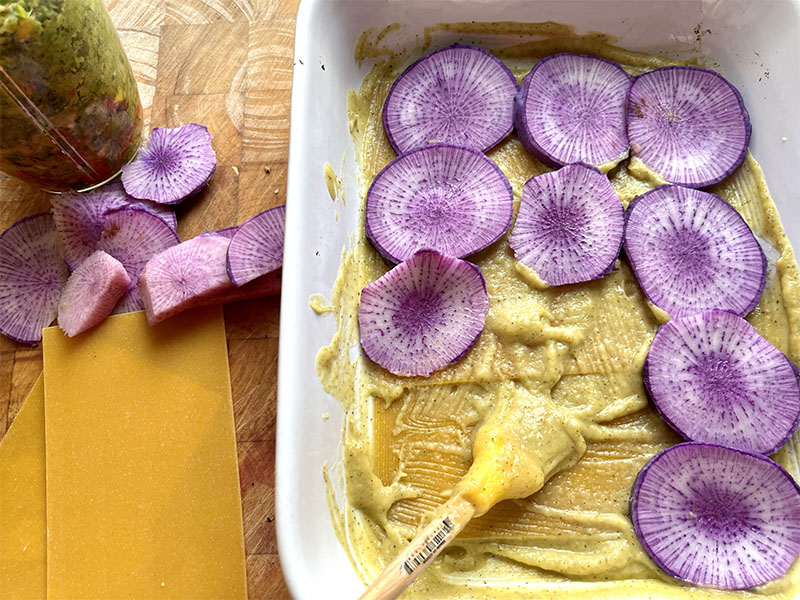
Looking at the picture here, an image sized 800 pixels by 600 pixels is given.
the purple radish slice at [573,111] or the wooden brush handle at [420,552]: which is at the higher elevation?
the purple radish slice at [573,111]

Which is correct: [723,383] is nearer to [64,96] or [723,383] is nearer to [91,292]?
[91,292]

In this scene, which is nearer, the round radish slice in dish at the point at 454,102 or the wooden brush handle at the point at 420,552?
the wooden brush handle at the point at 420,552

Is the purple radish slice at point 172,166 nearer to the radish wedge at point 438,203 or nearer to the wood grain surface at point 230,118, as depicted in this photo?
the wood grain surface at point 230,118

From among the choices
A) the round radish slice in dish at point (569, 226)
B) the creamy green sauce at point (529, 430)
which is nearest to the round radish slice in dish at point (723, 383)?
A: the creamy green sauce at point (529, 430)

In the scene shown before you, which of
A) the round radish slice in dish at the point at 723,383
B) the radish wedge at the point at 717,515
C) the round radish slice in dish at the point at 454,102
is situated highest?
the round radish slice in dish at the point at 454,102

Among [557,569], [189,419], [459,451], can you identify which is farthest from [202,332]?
[557,569]

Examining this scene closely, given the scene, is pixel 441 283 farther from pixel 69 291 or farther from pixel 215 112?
pixel 69 291

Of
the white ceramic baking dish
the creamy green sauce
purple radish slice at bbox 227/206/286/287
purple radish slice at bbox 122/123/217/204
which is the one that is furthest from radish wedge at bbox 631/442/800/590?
purple radish slice at bbox 122/123/217/204
